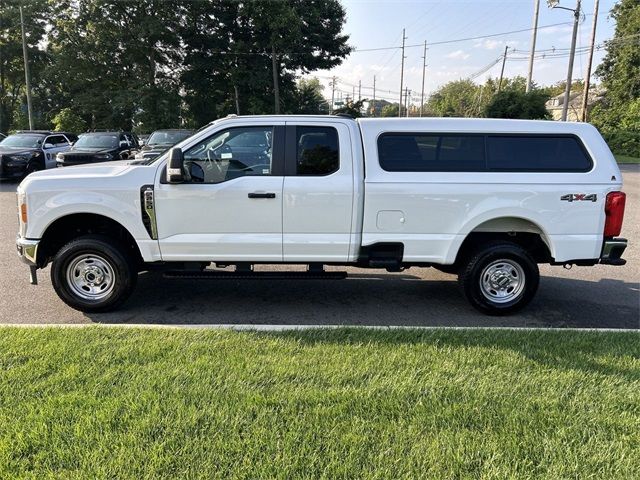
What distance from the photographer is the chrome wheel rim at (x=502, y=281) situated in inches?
210

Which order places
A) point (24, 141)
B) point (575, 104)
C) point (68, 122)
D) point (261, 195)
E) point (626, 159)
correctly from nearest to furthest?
point (261, 195) → point (24, 141) → point (626, 159) → point (68, 122) → point (575, 104)

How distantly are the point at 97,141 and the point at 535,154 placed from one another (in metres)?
15.4

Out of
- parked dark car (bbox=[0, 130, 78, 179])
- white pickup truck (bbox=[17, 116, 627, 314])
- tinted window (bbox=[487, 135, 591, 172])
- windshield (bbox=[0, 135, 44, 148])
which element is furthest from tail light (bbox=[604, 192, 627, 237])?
windshield (bbox=[0, 135, 44, 148])

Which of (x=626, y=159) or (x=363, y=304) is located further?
(x=626, y=159)

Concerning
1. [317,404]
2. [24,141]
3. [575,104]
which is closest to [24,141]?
[24,141]

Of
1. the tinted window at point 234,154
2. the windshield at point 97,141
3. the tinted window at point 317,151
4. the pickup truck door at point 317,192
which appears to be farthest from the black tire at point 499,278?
the windshield at point 97,141

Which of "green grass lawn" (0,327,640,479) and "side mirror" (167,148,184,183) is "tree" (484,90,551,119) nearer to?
"green grass lawn" (0,327,640,479)

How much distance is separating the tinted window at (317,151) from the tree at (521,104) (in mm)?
34268

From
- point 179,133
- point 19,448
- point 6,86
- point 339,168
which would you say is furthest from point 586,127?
point 6,86

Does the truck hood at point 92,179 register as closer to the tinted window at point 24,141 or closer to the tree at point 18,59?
the tinted window at point 24,141

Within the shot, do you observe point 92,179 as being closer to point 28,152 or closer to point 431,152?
point 431,152

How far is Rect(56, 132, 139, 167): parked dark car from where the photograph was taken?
1527 centimetres

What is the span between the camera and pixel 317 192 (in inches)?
198

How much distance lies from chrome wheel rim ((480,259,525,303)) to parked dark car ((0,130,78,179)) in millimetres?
16558
